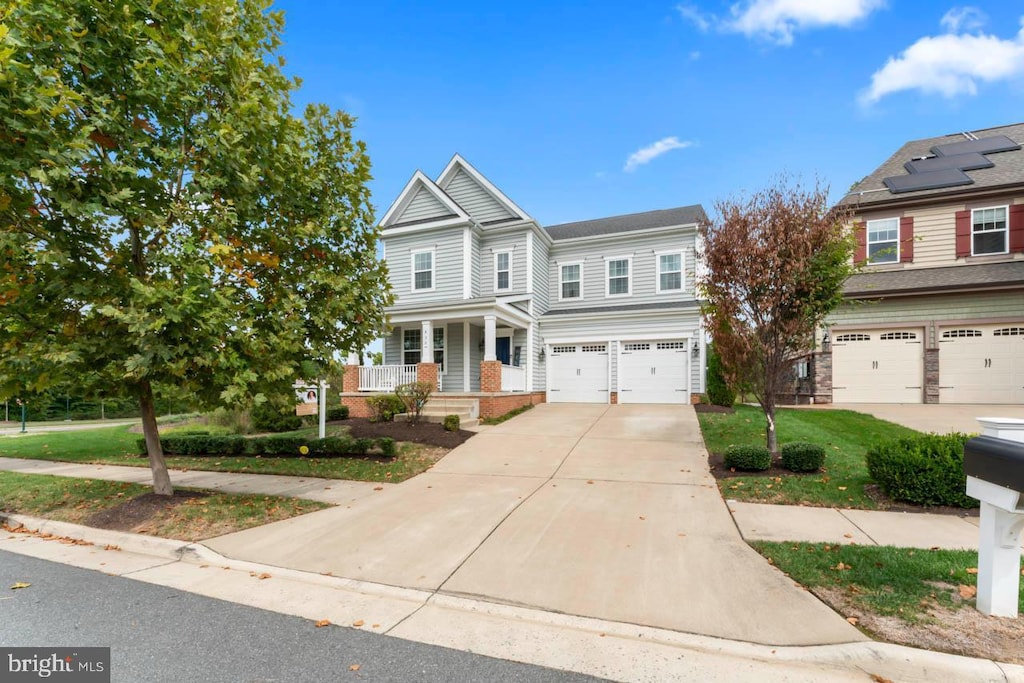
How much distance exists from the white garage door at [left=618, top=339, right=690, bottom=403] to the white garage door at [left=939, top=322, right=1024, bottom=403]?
7329 mm

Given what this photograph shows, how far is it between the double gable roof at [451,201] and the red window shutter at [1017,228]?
14752 mm

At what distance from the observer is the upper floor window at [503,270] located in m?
17.8

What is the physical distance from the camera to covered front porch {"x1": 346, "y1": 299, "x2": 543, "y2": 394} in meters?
14.6

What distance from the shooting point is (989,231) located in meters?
14.6

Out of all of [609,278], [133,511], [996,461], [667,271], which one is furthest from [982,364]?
[133,511]

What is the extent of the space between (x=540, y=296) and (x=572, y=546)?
14.2 meters

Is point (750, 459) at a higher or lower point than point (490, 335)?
lower

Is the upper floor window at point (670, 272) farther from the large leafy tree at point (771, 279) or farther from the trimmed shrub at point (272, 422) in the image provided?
the trimmed shrub at point (272, 422)

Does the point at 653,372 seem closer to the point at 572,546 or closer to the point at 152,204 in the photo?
the point at 572,546

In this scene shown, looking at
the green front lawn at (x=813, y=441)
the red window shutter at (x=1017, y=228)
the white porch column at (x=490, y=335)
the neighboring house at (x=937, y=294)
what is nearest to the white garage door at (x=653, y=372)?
the green front lawn at (x=813, y=441)

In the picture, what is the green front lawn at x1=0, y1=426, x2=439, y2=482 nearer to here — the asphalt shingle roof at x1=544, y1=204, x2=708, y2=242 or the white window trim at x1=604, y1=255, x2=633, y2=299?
the white window trim at x1=604, y1=255, x2=633, y2=299

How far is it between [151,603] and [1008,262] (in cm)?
2104

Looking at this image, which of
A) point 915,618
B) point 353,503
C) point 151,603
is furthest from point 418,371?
point 915,618

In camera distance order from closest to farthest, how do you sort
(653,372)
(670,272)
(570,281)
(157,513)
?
(157,513) < (653,372) < (670,272) < (570,281)
